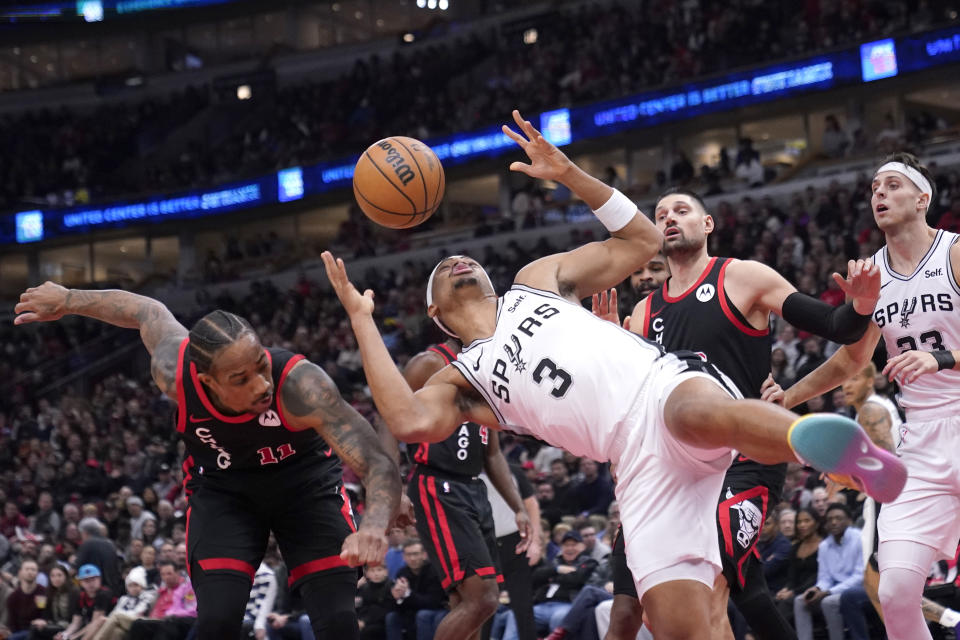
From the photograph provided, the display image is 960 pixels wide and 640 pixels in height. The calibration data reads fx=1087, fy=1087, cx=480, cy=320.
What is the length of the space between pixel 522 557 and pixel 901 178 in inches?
168

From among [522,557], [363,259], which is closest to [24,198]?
[363,259]

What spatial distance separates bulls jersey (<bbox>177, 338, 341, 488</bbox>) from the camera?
484 centimetres

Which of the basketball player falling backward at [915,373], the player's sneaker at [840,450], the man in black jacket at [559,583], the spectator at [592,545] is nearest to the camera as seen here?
the player's sneaker at [840,450]

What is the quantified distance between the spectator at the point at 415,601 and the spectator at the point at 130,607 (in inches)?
129

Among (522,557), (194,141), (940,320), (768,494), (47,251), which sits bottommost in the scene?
(522,557)

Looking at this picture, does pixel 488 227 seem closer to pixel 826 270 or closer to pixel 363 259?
pixel 363 259

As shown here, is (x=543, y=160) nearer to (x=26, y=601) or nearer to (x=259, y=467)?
(x=259, y=467)

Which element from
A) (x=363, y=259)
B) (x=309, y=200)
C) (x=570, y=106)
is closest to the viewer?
(x=570, y=106)

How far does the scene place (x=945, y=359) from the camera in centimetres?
512

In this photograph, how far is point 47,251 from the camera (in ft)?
124

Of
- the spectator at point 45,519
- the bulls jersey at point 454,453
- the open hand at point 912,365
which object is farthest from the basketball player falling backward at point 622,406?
the spectator at point 45,519

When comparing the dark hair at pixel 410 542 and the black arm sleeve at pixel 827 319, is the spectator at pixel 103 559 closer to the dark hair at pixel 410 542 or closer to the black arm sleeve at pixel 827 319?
the dark hair at pixel 410 542

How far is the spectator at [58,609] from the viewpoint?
13.4 metres

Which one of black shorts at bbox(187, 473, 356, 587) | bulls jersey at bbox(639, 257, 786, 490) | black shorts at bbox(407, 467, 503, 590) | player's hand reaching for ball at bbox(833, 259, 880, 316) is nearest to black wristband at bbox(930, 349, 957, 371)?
player's hand reaching for ball at bbox(833, 259, 880, 316)
